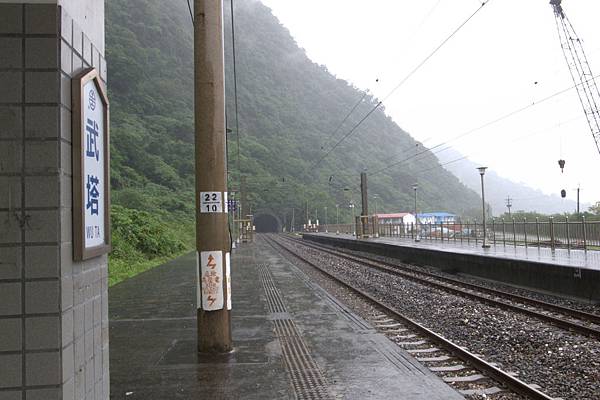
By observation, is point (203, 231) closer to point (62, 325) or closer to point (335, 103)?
point (62, 325)

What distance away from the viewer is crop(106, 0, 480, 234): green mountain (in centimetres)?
6806

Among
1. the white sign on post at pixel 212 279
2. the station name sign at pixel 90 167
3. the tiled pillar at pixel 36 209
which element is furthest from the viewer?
the white sign on post at pixel 212 279

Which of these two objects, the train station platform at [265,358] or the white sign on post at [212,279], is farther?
the white sign on post at [212,279]


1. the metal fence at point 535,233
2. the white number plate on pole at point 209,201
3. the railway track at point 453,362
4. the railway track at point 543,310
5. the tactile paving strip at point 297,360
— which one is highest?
the white number plate on pole at point 209,201

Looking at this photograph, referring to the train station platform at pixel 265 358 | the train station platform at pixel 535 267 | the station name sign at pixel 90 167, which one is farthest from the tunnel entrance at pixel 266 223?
the station name sign at pixel 90 167

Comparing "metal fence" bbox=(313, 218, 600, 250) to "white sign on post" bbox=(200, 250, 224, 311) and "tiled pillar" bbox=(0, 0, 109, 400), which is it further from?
"tiled pillar" bbox=(0, 0, 109, 400)

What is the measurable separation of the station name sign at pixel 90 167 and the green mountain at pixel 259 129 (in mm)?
43721

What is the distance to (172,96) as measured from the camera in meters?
87.9

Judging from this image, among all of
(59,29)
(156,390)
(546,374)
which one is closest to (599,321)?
(546,374)

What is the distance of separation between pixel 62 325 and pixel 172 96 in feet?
294

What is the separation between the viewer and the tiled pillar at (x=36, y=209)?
281 centimetres

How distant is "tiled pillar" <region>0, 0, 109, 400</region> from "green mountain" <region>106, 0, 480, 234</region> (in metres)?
44.5

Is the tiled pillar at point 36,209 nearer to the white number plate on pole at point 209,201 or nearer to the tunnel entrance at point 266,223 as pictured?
the white number plate on pole at point 209,201

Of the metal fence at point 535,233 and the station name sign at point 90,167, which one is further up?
the station name sign at point 90,167
